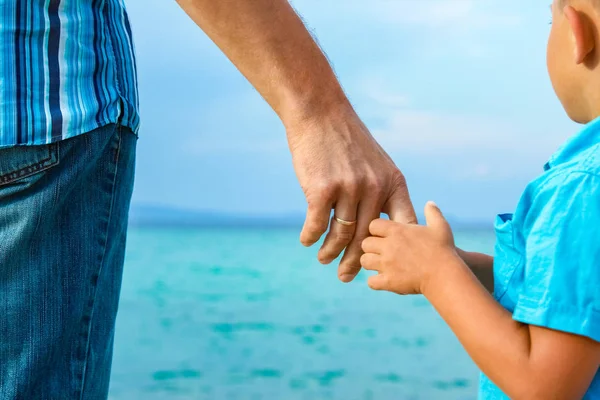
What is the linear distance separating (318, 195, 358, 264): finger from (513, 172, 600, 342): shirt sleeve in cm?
39

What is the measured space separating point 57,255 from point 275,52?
500mm

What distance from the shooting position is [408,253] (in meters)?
1.16

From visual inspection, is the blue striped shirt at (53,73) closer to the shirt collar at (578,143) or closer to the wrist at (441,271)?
the wrist at (441,271)

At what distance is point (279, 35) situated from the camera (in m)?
1.24

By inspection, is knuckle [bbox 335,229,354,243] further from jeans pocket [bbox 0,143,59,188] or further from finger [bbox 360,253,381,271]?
jeans pocket [bbox 0,143,59,188]

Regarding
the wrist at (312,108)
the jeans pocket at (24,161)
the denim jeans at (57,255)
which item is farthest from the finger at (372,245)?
the jeans pocket at (24,161)

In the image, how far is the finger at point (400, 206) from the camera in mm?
1312

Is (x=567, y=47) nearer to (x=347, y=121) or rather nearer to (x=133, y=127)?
(x=347, y=121)

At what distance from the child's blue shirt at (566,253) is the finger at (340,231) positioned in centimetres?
35

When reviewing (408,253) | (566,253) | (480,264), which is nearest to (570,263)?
(566,253)

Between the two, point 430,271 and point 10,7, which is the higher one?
point 10,7

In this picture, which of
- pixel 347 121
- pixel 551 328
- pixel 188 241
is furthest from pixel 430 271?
pixel 188 241

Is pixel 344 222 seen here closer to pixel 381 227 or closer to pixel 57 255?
pixel 381 227

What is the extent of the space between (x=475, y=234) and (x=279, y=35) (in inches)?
1015
